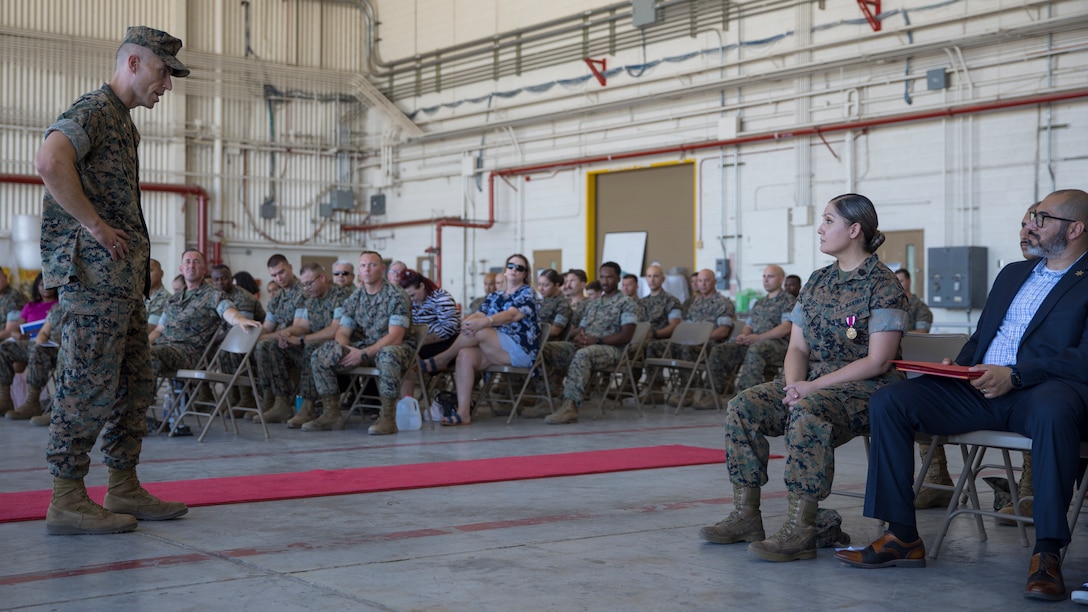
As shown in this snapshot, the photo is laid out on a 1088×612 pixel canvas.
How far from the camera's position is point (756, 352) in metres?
9.64

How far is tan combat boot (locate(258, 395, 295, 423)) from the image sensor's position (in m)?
8.62

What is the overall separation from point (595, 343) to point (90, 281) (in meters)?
6.25

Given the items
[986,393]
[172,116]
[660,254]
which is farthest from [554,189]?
[986,393]

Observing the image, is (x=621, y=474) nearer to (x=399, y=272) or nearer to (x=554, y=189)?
(x=399, y=272)

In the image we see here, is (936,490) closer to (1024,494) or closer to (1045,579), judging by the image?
(1024,494)

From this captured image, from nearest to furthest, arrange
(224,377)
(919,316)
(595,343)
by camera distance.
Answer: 1. (224,377)
2. (595,343)
3. (919,316)

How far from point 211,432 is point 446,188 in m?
11.5

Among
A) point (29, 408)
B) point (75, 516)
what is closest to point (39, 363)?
point (29, 408)

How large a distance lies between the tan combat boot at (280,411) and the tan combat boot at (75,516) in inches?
179

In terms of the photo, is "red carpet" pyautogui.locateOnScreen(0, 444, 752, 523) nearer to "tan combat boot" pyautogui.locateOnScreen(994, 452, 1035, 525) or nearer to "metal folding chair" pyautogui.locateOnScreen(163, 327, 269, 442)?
"metal folding chair" pyautogui.locateOnScreen(163, 327, 269, 442)

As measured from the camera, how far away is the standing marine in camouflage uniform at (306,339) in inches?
332

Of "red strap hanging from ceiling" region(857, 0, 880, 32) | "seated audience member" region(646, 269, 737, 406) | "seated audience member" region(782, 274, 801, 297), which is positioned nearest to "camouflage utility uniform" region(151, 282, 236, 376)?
"seated audience member" region(646, 269, 737, 406)

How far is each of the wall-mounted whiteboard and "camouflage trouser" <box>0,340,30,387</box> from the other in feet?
27.1

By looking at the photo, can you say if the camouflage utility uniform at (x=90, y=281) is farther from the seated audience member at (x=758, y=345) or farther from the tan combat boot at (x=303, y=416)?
the seated audience member at (x=758, y=345)
